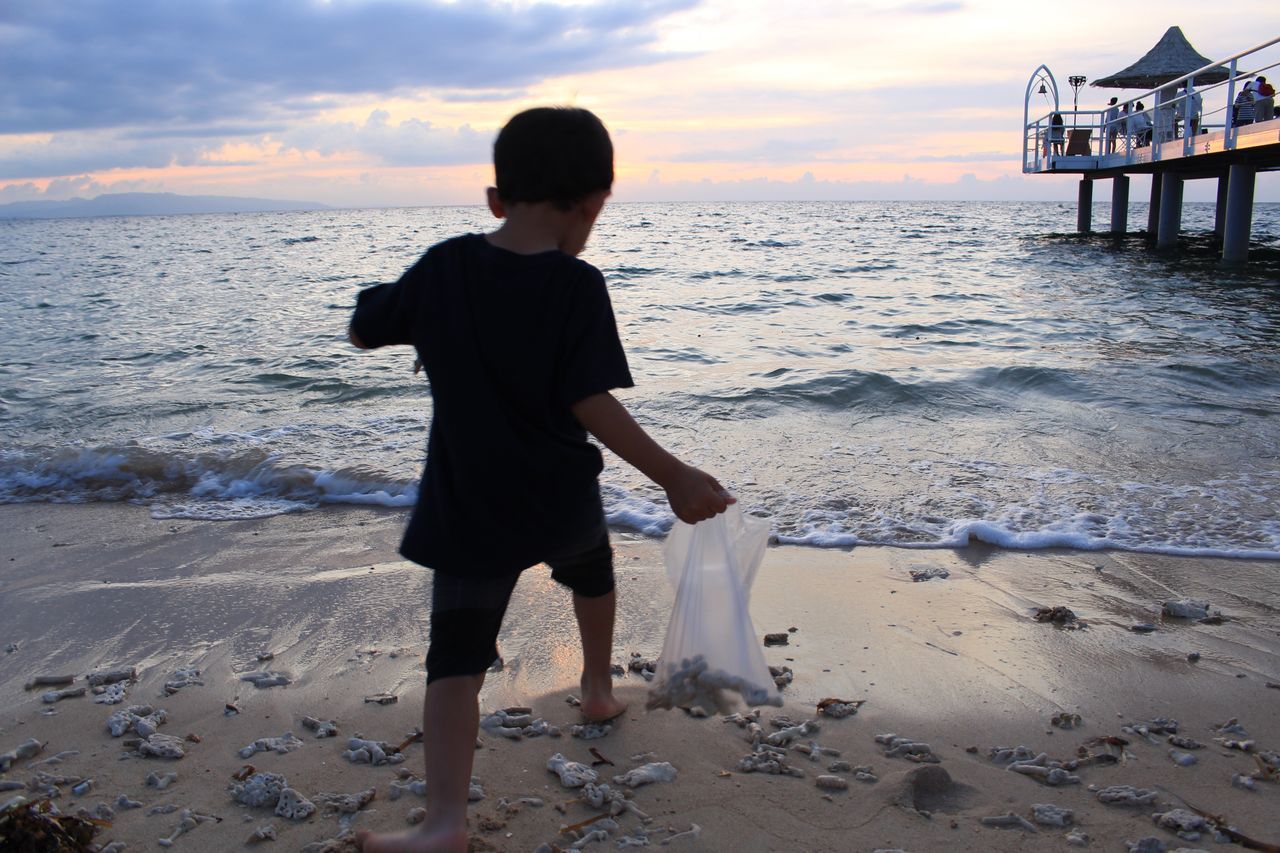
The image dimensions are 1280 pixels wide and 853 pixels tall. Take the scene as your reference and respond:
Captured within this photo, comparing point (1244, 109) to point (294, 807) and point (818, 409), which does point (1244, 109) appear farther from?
point (294, 807)

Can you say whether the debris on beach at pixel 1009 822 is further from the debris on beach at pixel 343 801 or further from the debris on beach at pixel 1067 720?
the debris on beach at pixel 343 801

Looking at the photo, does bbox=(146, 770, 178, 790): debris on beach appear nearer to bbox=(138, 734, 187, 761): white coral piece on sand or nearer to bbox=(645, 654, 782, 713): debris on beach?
bbox=(138, 734, 187, 761): white coral piece on sand

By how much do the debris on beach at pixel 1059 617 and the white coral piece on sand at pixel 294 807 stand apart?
97.2 inches

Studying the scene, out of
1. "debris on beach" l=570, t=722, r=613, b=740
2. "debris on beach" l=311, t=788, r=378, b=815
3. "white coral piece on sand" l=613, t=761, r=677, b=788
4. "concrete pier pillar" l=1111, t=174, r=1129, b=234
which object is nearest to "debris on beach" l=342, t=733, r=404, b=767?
"debris on beach" l=311, t=788, r=378, b=815

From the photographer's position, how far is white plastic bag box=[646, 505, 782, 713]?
82.7 inches

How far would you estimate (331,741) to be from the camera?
8.09 feet

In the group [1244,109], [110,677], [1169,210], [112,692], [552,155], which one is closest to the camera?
[552,155]

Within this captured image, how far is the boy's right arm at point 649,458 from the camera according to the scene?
1726 millimetres

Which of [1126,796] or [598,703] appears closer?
[1126,796]

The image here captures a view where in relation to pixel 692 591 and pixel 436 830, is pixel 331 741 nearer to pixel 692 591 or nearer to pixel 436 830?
pixel 436 830

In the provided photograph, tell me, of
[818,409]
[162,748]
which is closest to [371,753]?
[162,748]

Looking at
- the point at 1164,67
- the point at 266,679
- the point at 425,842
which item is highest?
the point at 1164,67

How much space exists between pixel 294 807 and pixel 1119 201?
31653mm

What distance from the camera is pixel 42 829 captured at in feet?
6.12
